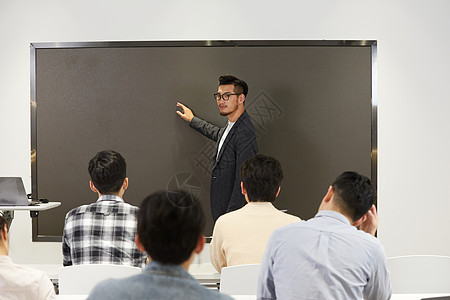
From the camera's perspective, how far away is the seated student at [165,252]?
0.92 meters

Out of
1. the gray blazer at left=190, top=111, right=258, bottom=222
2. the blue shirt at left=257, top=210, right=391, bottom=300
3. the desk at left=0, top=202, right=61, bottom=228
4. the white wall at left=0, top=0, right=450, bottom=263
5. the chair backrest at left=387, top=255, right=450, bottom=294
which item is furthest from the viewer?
the white wall at left=0, top=0, right=450, bottom=263

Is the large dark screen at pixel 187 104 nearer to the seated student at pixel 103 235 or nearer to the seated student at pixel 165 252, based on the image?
the seated student at pixel 103 235

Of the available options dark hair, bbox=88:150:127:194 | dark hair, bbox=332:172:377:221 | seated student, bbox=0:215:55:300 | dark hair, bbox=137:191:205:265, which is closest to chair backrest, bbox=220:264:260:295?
dark hair, bbox=332:172:377:221

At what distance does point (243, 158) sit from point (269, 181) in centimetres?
136

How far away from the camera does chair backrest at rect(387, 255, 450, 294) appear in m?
2.15

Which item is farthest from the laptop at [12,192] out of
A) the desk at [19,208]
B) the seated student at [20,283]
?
the seated student at [20,283]

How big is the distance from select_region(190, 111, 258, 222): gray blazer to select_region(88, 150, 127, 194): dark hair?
1372mm

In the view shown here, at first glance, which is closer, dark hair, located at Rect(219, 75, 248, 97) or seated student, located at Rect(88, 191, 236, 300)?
seated student, located at Rect(88, 191, 236, 300)

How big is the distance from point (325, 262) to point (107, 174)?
1347 mm

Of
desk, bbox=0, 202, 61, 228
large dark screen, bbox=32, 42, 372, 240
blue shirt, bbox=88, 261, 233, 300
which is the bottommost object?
desk, bbox=0, 202, 61, 228

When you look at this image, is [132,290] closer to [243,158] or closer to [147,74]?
[243,158]

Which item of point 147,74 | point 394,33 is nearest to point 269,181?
point 147,74

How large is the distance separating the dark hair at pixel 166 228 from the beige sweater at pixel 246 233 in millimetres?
1259

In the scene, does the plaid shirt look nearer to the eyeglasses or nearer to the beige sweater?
the beige sweater
